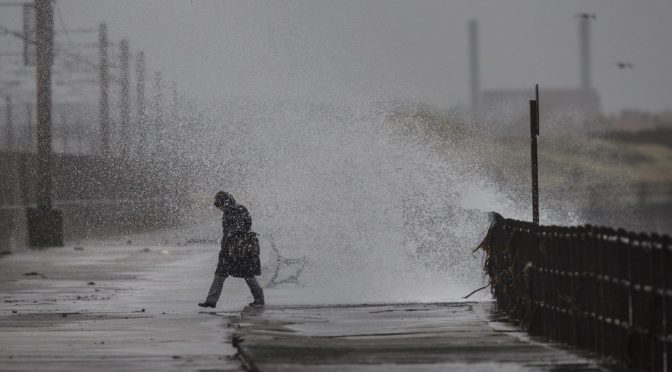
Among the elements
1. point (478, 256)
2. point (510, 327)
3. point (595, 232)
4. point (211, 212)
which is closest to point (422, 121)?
point (478, 256)

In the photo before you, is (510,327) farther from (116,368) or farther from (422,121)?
(422,121)

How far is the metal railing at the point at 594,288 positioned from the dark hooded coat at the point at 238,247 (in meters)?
4.02

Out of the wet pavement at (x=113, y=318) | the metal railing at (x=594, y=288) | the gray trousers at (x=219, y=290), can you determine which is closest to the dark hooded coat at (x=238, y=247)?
the gray trousers at (x=219, y=290)

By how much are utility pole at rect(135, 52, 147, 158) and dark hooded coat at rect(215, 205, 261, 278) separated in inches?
2346

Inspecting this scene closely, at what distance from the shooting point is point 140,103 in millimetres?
86688

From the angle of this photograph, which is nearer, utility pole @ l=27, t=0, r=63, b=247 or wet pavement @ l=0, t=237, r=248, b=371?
wet pavement @ l=0, t=237, r=248, b=371

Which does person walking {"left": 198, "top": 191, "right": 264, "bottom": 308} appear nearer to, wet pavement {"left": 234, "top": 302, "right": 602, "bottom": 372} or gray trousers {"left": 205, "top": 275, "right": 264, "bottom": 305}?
gray trousers {"left": 205, "top": 275, "right": 264, "bottom": 305}

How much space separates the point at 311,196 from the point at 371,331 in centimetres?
2627

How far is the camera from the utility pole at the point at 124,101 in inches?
2667

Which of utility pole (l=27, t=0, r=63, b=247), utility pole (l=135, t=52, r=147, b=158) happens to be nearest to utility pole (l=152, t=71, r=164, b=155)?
utility pole (l=135, t=52, r=147, b=158)

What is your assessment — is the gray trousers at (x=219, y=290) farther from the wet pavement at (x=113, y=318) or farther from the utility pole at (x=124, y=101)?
the utility pole at (x=124, y=101)

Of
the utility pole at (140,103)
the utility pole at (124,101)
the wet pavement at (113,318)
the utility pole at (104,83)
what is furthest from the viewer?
the utility pole at (140,103)

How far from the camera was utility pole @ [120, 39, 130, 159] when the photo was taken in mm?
67750

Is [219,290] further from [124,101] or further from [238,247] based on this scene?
[124,101]
